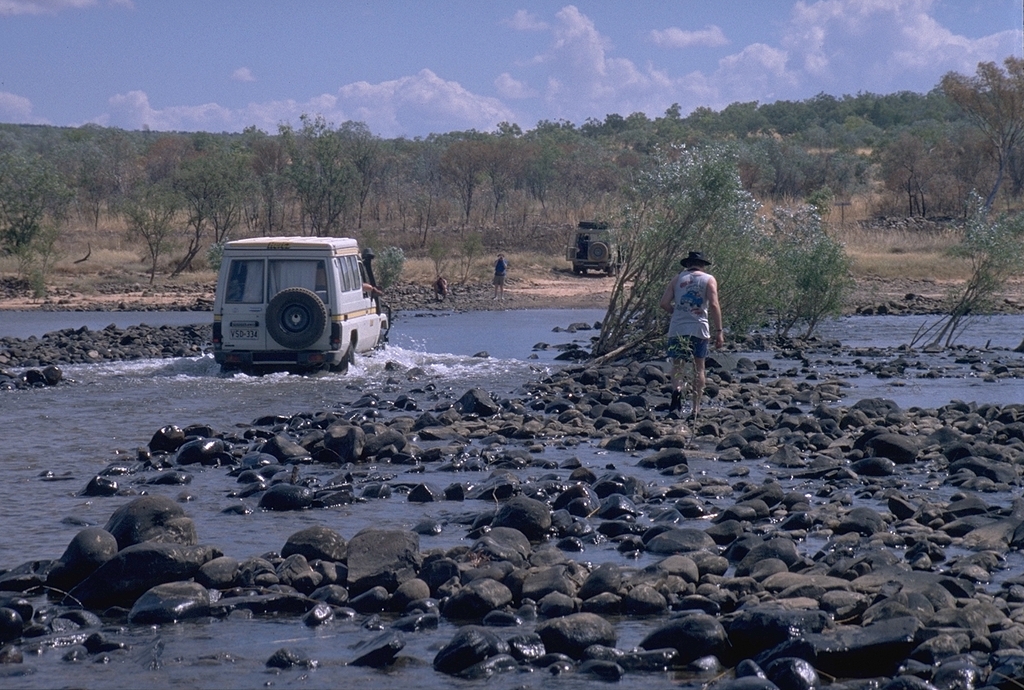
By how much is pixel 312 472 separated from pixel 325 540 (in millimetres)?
3519

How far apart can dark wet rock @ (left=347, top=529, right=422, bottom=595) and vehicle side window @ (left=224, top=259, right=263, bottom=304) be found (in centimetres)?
1037

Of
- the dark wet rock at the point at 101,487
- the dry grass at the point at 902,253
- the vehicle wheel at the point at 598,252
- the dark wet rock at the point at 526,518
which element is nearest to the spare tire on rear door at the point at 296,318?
the dark wet rock at the point at 101,487

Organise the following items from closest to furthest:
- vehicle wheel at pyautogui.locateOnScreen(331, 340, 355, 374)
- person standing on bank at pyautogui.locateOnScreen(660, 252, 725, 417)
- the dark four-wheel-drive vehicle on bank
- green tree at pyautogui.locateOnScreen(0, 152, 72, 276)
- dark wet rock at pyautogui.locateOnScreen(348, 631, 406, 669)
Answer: dark wet rock at pyautogui.locateOnScreen(348, 631, 406, 669) → person standing on bank at pyautogui.locateOnScreen(660, 252, 725, 417) → vehicle wheel at pyautogui.locateOnScreen(331, 340, 355, 374) → green tree at pyautogui.locateOnScreen(0, 152, 72, 276) → the dark four-wheel-drive vehicle on bank

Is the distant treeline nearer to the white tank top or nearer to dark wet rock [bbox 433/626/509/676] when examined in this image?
the white tank top

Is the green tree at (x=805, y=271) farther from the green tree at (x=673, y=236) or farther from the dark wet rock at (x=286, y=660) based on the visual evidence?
the dark wet rock at (x=286, y=660)

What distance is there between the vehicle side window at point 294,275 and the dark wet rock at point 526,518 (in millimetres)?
9382

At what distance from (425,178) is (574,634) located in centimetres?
6189

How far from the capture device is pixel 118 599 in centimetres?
692

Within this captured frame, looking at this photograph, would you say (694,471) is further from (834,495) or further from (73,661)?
(73,661)

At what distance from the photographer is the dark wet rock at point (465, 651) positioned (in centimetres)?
579

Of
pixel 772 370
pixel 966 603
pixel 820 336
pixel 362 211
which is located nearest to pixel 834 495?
pixel 966 603

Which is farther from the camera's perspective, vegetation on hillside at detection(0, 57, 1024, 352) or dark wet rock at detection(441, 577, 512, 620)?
vegetation on hillside at detection(0, 57, 1024, 352)

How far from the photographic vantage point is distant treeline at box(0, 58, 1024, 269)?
46.9 meters

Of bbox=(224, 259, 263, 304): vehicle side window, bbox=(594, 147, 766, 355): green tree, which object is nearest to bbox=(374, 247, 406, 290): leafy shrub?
bbox=(594, 147, 766, 355): green tree
